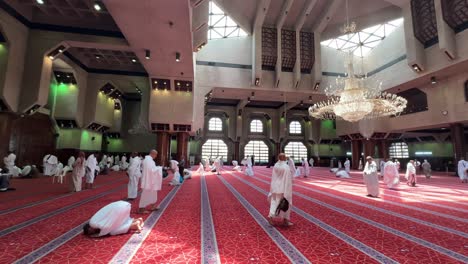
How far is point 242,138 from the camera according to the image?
21.5 meters

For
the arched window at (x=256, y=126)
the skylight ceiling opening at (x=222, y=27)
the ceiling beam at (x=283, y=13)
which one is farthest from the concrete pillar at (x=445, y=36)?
the arched window at (x=256, y=126)

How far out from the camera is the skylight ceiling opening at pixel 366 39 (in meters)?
14.7

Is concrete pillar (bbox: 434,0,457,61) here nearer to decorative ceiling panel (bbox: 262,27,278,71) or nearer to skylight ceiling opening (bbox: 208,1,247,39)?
decorative ceiling panel (bbox: 262,27,278,71)

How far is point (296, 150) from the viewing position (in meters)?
23.4

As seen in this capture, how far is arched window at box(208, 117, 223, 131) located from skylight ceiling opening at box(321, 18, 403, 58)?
11.1 metres

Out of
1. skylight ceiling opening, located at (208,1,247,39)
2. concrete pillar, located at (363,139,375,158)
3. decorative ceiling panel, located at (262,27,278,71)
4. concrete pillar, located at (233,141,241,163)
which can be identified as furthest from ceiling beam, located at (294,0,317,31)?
concrete pillar, located at (233,141,241,163)

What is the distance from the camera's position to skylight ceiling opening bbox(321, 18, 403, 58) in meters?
14.7

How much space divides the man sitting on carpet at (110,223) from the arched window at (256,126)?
20.3 metres

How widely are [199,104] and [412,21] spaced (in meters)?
11.9

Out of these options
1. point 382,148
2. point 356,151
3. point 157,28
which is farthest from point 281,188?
point 356,151

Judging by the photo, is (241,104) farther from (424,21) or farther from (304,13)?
(424,21)

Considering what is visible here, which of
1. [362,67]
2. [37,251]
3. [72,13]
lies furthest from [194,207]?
[362,67]

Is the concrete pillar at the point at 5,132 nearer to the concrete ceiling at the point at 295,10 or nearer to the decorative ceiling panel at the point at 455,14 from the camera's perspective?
the concrete ceiling at the point at 295,10

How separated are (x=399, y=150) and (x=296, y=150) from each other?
8.60m
